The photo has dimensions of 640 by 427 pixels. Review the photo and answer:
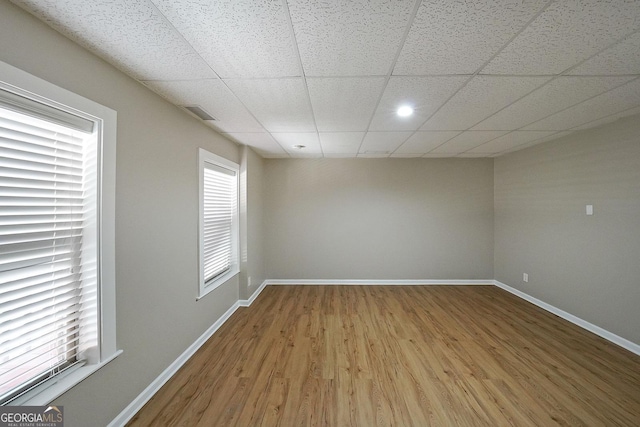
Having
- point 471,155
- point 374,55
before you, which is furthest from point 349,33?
point 471,155

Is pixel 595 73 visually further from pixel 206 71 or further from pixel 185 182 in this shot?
pixel 185 182

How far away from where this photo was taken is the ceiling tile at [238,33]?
115 centimetres

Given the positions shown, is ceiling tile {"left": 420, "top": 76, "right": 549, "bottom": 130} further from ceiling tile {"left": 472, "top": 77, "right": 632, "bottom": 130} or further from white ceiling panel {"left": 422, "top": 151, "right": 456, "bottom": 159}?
white ceiling panel {"left": 422, "top": 151, "right": 456, "bottom": 159}

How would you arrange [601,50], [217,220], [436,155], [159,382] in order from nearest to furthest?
[601,50] → [159,382] → [217,220] → [436,155]

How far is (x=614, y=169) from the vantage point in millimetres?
2764

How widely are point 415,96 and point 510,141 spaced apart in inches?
94.5

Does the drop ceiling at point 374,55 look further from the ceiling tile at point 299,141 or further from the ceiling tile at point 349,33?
the ceiling tile at point 299,141

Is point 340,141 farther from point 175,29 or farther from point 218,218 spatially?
point 175,29

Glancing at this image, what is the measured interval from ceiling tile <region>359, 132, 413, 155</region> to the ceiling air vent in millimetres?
1858

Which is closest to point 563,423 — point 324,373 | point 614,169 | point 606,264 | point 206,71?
point 324,373

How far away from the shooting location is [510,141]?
351 centimetres

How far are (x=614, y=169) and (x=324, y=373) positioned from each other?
3.84 m

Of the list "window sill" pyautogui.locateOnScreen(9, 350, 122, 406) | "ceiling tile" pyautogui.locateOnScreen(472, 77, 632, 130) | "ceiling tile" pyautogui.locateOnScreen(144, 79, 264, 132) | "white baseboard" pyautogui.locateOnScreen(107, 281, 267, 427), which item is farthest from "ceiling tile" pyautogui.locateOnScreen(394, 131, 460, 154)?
"window sill" pyautogui.locateOnScreen(9, 350, 122, 406)

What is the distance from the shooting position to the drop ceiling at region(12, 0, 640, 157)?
46.1 inches
